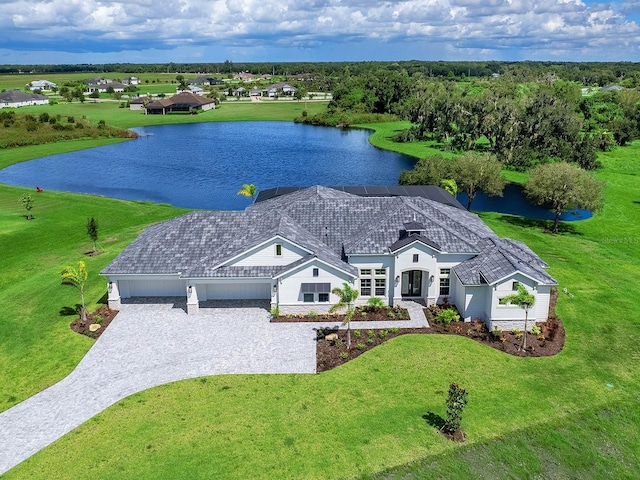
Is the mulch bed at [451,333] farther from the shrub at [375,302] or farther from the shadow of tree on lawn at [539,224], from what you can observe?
the shadow of tree on lawn at [539,224]

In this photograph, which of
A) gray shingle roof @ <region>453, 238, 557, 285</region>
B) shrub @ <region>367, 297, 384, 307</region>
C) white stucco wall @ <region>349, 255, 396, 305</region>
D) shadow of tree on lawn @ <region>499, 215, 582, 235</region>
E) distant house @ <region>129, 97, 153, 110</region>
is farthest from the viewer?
distant house @ <region>129, 97, 153, 110</region>

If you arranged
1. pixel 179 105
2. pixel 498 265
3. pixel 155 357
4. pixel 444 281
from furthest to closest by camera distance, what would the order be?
pixel 179 105 < pixel 444 281 < pixel 498 265 < pixel 155 357

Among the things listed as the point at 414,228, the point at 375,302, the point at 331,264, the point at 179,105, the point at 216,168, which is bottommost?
the point at 216,168

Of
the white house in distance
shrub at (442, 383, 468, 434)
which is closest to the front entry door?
the white house in distance

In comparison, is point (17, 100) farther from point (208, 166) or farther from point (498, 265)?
point (498, 265)

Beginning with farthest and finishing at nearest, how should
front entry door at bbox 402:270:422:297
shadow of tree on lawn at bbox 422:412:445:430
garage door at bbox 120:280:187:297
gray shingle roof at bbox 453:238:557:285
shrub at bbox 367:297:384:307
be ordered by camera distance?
garage door at bbox 120:280:187:297
front entry door at bbox 402:270:422:297
shrub at bbox 367:297:384:307
gray shingle roof at bbox 453:238:557:285
shadow of tree on lawn at bbox 422:412:445:430

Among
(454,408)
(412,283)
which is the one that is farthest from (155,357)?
(412,283)

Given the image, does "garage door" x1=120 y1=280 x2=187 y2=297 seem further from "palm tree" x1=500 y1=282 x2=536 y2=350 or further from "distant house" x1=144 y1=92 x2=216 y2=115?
"distant house" x1=144 y1=92 x2=216 y2=115
